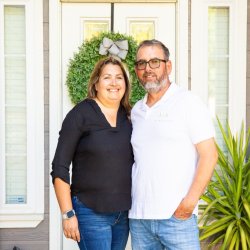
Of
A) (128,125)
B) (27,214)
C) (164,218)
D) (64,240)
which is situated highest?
(128,125)

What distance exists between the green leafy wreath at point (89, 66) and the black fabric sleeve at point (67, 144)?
1.28 meters

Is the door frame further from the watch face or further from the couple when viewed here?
the watch face

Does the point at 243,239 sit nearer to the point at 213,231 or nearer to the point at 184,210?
the point at 213,231

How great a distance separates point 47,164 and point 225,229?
147 cm

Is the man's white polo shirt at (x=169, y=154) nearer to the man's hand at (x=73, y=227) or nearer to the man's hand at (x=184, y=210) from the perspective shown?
the man's hand at (x=184, y=210)

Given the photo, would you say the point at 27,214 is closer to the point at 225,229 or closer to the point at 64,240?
the point at 64,240

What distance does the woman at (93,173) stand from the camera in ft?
7.12

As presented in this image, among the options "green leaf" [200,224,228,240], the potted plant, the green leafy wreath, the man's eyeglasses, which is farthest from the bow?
"green leaf" [200,224,228,240]

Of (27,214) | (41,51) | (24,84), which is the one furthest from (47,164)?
(41,51)

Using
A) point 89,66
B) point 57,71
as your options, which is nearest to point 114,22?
point 89,66

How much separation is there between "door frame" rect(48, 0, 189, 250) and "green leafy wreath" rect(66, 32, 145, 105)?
0.13m

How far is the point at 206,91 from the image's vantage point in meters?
3.64

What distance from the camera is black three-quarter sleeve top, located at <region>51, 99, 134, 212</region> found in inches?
85.4

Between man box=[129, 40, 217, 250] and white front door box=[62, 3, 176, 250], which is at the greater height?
white front door box=[62, 3, 176, 250]
